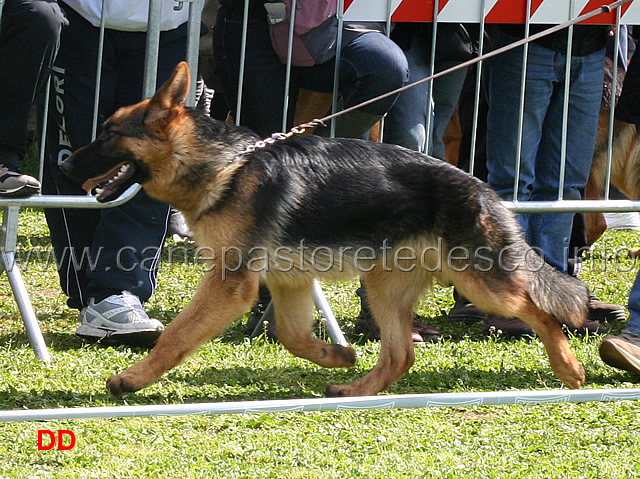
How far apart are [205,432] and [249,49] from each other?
6.90 feet

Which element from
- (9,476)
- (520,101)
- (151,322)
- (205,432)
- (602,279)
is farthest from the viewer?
(602,279)

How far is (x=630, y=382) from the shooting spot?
4.61 metres

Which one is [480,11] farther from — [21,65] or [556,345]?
[21,65]

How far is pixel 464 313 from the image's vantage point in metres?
5.88

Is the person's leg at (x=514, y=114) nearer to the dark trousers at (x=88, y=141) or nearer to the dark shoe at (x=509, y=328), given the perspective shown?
the dark shoe at (x=509, y=328)

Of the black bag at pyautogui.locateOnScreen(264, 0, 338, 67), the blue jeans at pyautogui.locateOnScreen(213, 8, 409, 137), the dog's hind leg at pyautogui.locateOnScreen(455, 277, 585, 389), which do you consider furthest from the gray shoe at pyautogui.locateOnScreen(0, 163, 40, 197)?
the dog's hind leg at pyautogui.locateOnScreen(455, 277, 585, 389)

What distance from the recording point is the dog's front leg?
3.95 metres

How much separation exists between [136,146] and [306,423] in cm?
133

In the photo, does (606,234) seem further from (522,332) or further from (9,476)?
(9,476)

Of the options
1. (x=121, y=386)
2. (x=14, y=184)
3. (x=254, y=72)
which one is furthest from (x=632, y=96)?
(x=14, y=184)

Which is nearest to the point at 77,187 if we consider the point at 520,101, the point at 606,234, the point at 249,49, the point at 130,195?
the point at 130,195

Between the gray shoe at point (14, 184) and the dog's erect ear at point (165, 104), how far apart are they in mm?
788

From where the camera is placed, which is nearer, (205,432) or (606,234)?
(205,432)

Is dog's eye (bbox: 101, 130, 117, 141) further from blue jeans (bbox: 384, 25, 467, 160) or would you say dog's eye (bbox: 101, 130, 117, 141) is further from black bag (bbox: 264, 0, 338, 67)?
blue jeans (bbox: 384, 25, 467, 160)
